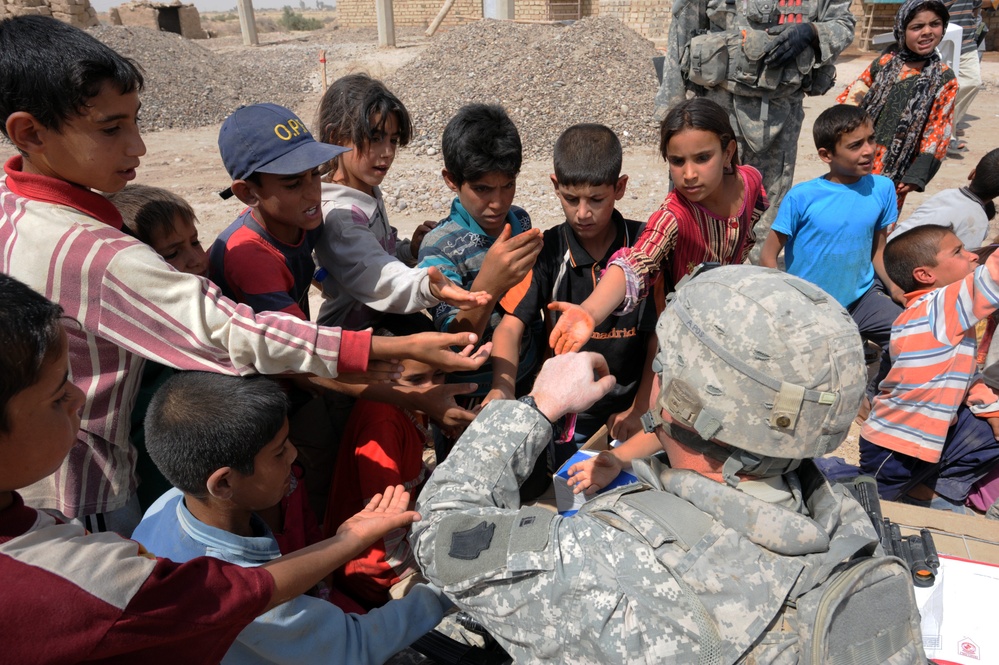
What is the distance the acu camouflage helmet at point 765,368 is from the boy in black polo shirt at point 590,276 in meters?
1.21

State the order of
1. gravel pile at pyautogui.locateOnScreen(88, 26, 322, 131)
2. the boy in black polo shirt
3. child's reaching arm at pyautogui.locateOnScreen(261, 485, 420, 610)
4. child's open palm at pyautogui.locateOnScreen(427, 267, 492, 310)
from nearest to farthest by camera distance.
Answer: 1. child's reaching arm at pyautogui.locateOnScreen(261, 485, 420, 610)
2. child's open palm at pyautogui.locateOnScreen(427, 267, 492, 310)
3. the boy in black polo shirt
4. gravel pile at pyautogui.locateOnScreen(88, 26, 322, 131)

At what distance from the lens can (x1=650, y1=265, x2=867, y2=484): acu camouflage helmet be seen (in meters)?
1.34

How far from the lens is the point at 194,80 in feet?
56.3

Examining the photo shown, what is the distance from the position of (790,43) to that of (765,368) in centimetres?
486

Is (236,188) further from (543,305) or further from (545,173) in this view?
(545,173)

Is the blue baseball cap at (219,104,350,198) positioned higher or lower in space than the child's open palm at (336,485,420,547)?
higher

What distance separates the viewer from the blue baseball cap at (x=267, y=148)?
2.30m

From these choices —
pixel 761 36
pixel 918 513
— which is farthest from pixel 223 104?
pixel 918 513

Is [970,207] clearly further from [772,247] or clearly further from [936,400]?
[936,400]

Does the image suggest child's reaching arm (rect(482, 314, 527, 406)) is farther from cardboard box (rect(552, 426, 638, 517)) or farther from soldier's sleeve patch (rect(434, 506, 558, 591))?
soldier's sleeve patch (rect(434, 506, 558, 591))

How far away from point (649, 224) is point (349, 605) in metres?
1.97

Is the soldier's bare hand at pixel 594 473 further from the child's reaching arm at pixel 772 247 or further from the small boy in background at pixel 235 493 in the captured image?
the child's reaching arm at pixel 772 247

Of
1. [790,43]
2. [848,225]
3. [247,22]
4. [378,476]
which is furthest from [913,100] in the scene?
[247,22]

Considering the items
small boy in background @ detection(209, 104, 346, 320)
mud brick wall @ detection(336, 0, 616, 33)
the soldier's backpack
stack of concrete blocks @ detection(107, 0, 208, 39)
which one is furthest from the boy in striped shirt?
stack of concrete blocks @ detection(107, 0, 208, 39)
